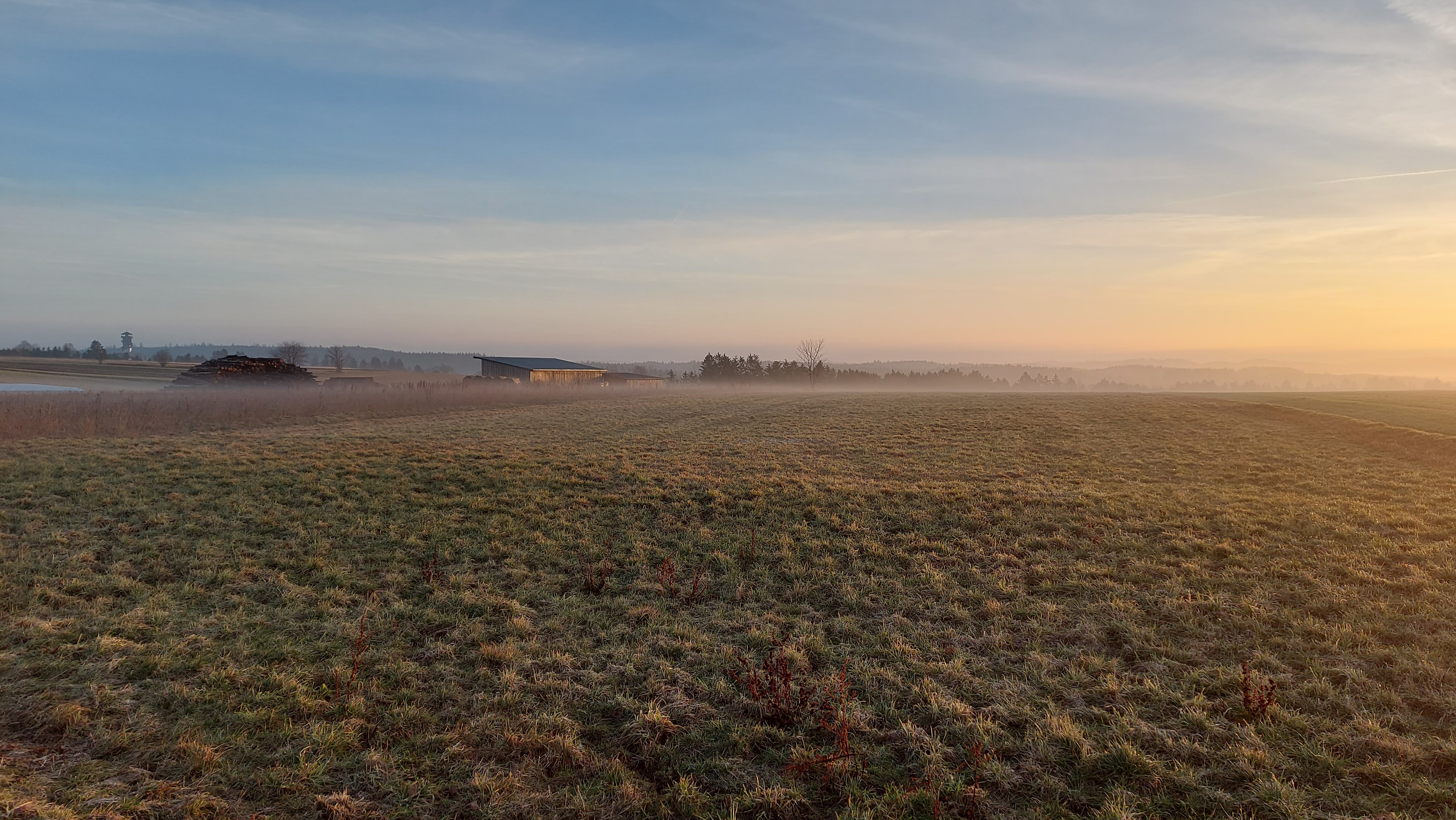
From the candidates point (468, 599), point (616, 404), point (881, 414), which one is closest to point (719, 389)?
point (616, 404)

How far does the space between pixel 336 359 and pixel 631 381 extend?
84235 mm

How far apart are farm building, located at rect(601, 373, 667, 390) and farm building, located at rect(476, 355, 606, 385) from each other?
4.85ft

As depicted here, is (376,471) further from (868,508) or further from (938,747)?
(938,747)

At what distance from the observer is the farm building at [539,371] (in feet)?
245

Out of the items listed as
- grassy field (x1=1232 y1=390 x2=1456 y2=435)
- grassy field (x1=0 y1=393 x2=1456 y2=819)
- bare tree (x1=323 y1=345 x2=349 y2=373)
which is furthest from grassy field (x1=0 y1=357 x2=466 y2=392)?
grassy field (x1=1232 y1=390 x2=1456 y2=435)

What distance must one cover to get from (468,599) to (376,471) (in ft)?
30.1

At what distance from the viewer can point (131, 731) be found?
5.51 metres

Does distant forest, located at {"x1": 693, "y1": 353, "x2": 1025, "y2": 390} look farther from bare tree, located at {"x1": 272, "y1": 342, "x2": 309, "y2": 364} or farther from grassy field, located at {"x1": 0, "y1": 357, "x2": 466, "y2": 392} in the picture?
bare tree, located at {"x1": 272, "y1": 342, "x2": 309, "y2": 364}

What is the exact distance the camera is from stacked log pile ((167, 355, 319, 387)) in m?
59.1

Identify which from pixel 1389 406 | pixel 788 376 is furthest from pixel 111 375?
pixel 1389 406

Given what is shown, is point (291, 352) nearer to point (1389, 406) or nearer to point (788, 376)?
point (788, 376)

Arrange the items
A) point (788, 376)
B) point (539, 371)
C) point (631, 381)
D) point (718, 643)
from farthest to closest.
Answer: point (788, 376)
point (631, 381)
point (539, 371)
point (718, 643)

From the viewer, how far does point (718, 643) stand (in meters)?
7.82

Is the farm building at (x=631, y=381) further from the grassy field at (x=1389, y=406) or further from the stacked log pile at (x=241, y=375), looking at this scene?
the grassy field at (x=1389, y=406)
